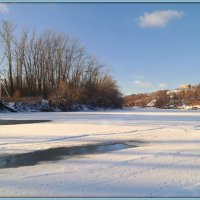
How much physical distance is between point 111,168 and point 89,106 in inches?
1274

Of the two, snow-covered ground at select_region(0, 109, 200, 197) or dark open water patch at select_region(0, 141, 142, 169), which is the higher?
dark open water patch at select_region(0, 141, 142, 169)

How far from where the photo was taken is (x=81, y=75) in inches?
1663

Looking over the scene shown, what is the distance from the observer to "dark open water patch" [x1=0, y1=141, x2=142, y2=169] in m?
5.58

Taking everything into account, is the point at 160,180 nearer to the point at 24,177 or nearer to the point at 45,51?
the point at 24,177

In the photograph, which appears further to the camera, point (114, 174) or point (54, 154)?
point (54, 154)

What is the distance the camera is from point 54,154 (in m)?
6.34

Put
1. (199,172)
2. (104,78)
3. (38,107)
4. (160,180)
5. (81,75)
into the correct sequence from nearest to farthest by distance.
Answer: (160,180) → (199,172) → (38,107) → (81,75) → (104,78)

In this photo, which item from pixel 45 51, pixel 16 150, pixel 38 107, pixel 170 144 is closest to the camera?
pixel 16 150

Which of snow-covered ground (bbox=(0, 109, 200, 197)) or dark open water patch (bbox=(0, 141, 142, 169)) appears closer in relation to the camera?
snow-covered ground (bbox=(0, 109, 200, 197))

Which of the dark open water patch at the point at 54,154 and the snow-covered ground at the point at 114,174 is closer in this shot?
the snow-covered ground at the point at 114,174

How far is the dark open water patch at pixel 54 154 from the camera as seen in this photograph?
18.3 feet

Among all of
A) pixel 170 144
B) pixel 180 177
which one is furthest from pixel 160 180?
pixel 170 144

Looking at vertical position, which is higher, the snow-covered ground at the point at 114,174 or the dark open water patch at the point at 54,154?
the dark open water patch at the point at 54,154

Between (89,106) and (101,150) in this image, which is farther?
(89,106)
